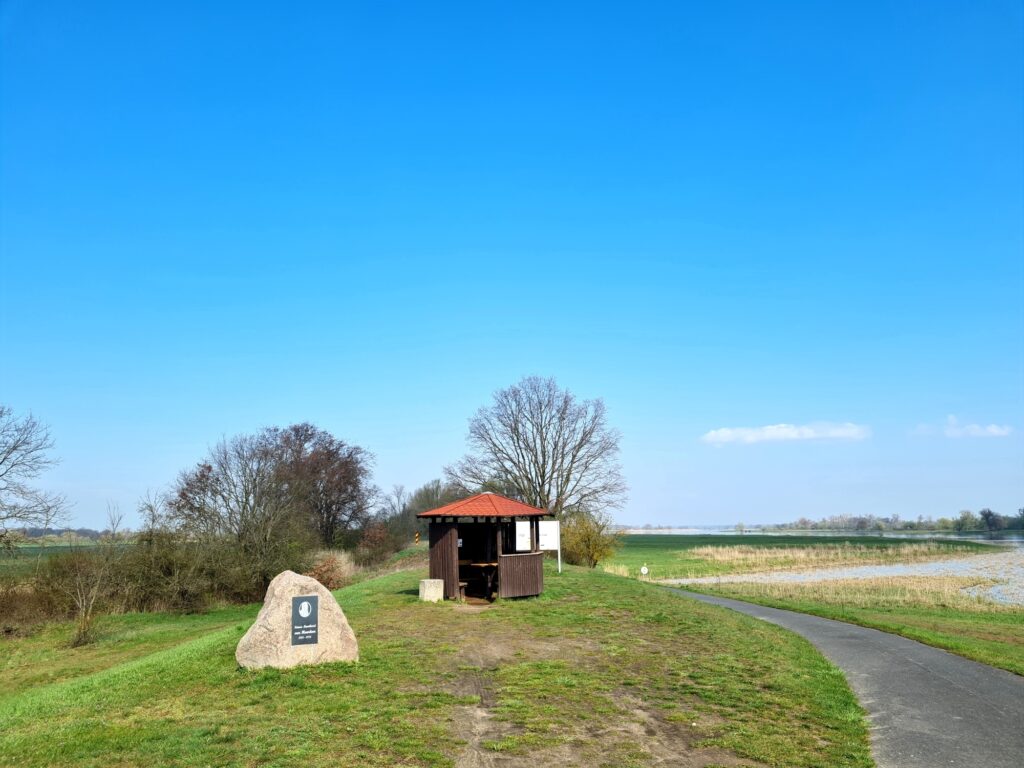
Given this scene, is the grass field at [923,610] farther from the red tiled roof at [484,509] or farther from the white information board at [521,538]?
the red tiled roof at [484,509]

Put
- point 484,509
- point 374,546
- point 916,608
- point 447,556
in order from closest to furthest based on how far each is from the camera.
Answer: point 484,509
point 447,556
point 916,608
point 374,546

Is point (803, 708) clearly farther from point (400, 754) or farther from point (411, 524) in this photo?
point (411, 524)

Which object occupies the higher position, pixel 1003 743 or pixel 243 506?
pixel 243 506

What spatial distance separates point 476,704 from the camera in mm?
9484

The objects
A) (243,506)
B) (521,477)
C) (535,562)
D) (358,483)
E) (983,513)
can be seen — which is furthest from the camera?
(983,513)

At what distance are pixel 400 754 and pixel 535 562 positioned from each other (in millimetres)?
12131

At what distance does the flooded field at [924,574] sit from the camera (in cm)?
3575

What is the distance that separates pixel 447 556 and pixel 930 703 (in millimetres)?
12063

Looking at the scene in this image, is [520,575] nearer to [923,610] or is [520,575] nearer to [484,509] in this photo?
[484,509]

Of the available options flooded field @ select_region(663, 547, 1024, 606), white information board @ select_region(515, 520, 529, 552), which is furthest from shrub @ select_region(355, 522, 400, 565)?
white information board @ select_region(515, 520, 529, 552)

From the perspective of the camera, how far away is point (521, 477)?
5238 centimetres

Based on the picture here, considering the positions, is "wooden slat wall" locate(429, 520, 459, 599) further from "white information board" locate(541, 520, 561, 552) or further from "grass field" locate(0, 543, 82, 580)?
"grass field" locate(0, 543, 82, 580)

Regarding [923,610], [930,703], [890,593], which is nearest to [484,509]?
[930,703]

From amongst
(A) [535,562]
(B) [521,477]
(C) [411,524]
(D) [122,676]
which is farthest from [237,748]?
(C) [411,524]
